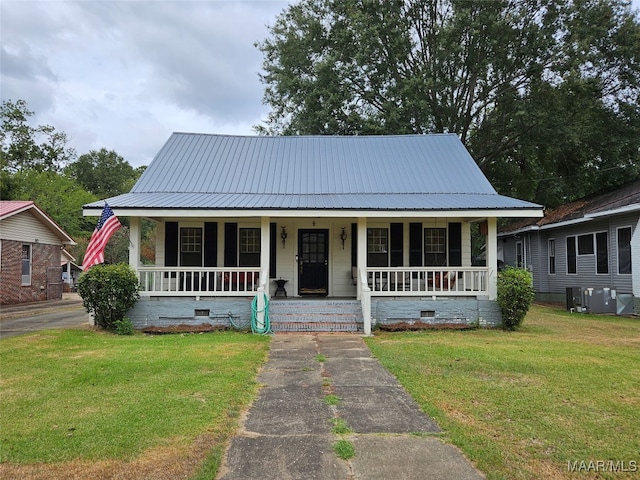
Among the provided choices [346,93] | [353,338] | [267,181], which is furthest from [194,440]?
[346,93]

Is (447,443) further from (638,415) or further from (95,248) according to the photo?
(95,248)

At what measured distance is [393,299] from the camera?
11453 mm

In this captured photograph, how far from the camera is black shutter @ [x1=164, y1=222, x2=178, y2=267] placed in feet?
42.0

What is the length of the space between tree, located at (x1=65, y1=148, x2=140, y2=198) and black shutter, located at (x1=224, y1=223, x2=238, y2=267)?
43.9 m

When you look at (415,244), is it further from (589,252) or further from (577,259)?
(577,259)

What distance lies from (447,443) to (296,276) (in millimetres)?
9588

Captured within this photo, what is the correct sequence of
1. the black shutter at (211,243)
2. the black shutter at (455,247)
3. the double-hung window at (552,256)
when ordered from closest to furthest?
the black shutter at (211,243), the black shutter at (455,247), the double-hung window at (552,256)

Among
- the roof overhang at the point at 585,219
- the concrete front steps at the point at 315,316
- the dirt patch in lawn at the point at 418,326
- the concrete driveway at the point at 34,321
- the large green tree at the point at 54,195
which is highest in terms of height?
the large green tree at the point at 54,195

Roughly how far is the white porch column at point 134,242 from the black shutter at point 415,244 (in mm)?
7386

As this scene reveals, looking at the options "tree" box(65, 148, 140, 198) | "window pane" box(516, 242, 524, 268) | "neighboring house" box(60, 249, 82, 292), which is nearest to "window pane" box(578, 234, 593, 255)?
"window pane" box(516, 242, 524, 268)

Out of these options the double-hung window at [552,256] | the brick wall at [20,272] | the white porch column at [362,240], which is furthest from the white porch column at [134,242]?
the double-hung window at [552,256]

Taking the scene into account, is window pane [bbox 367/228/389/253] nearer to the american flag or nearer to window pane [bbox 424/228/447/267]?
window pane [bbox 424/228/447/267]
